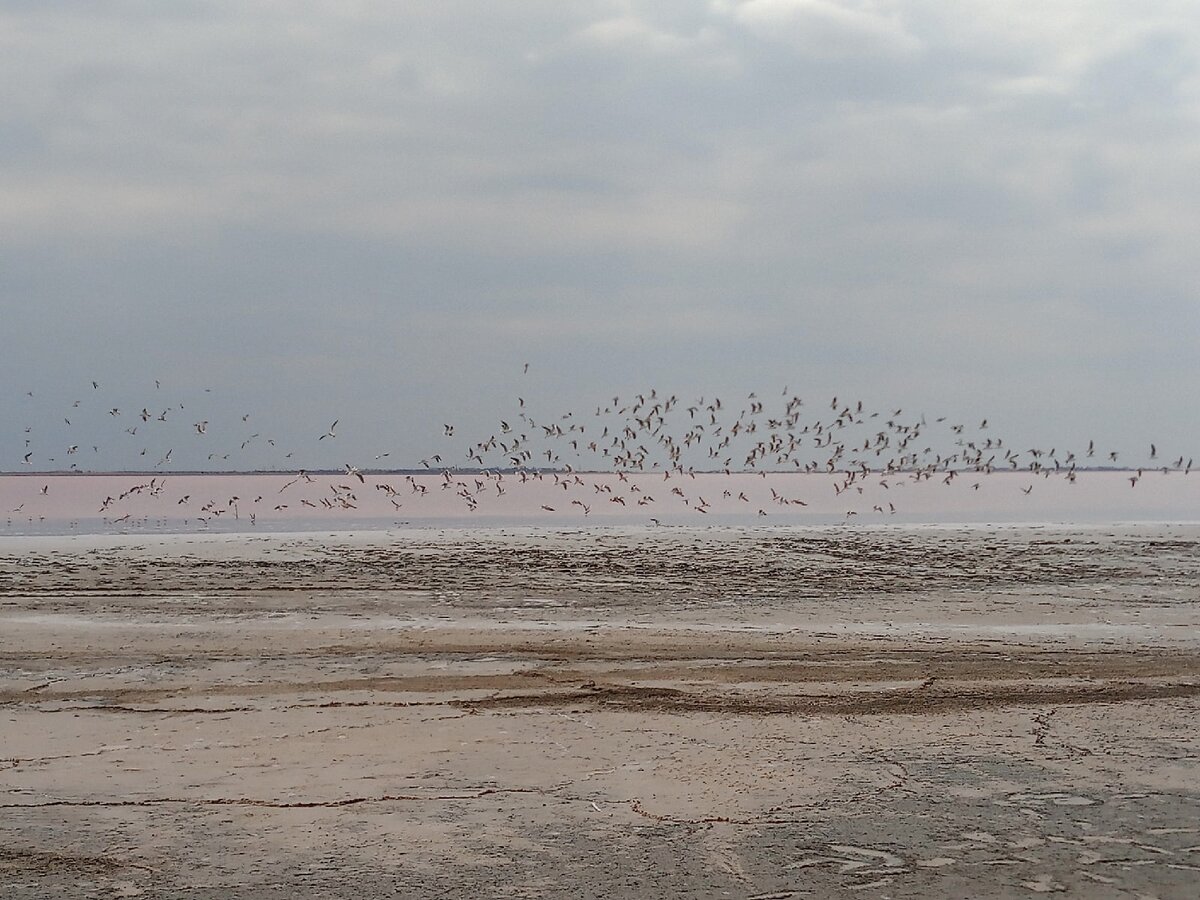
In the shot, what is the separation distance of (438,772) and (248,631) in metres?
7.47

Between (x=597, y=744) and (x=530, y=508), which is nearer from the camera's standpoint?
(x=597, y=744)

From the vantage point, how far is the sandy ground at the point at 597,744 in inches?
253

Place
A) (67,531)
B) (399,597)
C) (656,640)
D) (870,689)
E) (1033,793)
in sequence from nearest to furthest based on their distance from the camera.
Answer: (1033,793) < (870,689) < (656,640) < (399,597) < (67,531)

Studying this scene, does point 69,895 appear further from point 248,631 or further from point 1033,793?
point 248,631

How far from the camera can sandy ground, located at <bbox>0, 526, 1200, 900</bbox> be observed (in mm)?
6422

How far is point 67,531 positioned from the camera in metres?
32.3

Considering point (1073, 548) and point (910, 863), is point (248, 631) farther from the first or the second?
point (1073, 548)

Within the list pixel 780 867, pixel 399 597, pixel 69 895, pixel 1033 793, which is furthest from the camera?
pixel 399 597

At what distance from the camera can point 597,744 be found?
891cm

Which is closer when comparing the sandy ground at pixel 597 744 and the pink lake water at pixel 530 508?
the sandy ground at pixel 597 744

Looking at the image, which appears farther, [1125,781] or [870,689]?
[870,689]

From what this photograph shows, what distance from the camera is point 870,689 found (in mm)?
11008

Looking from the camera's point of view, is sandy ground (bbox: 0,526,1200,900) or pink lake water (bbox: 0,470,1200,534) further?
pink lake water (bbox: 0,470,1200,534)

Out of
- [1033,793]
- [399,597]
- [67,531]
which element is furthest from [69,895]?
[67,531]
